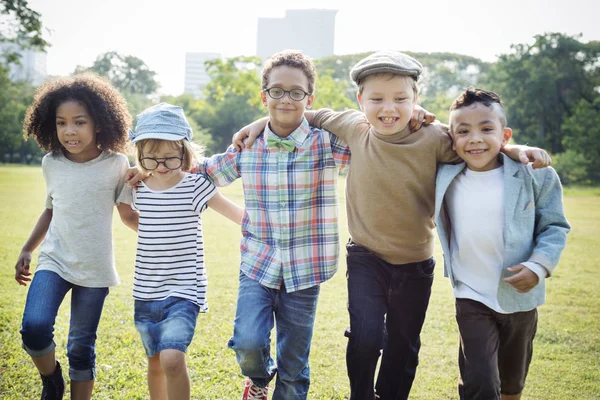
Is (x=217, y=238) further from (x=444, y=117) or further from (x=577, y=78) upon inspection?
(x=577, y=78)

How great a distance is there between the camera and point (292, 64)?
10.1 ft

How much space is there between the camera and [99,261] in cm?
310

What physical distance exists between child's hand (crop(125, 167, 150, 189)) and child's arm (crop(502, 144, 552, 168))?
2041 mm

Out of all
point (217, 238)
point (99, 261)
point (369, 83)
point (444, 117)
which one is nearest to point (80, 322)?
point (99, 261)

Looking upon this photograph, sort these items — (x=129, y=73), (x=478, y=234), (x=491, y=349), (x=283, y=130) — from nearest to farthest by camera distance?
(x=491, y=349)
(x=478, y=234)
(x=283, y=130)
(x=129, y=73)

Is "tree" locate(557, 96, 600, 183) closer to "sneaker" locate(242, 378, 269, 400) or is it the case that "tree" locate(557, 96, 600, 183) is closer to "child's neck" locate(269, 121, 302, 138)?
"child's neck" locate(269, 121, 302, 138)

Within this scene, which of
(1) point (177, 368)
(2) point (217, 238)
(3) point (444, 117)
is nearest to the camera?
(1) point (177, 368)

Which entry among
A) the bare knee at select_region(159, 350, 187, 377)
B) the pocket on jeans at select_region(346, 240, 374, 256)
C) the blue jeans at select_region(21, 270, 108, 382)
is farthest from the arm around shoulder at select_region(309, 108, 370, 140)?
the blue jeans at select_region(21, 270, 108, 382)

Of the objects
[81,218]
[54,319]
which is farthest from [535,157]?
[54,319]

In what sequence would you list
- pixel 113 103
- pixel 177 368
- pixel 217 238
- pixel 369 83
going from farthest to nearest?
pixel 217 238, pixel 113 103, pixel 369 83, pixel 177 368

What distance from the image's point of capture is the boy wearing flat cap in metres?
2.89

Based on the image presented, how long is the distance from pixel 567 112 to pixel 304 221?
41.9 metres

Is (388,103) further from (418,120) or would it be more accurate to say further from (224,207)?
(224,207)

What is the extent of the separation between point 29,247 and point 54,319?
0.56 m
